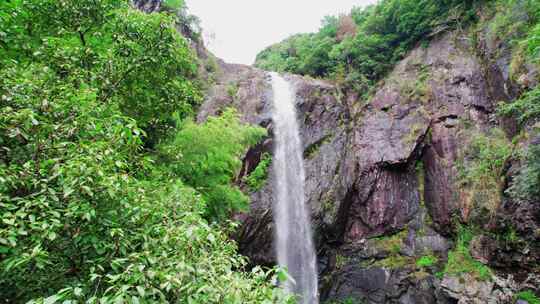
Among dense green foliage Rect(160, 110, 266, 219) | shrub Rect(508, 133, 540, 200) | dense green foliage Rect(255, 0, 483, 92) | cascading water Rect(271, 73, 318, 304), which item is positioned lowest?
cascading water Rect(271, 73, 318, 304)

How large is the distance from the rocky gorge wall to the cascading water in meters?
0.39

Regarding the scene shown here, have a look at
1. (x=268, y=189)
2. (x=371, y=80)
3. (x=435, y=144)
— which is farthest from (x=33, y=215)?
(x=371, y=80)

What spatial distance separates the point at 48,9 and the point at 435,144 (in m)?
13.1

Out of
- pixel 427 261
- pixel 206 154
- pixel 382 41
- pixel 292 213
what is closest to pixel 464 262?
pixel 427 261

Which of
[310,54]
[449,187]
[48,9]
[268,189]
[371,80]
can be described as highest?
[310,54]

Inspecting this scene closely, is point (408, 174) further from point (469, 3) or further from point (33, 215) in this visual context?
point (33, 215)

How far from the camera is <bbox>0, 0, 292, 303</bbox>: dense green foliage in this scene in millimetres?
2055

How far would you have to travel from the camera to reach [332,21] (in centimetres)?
2652

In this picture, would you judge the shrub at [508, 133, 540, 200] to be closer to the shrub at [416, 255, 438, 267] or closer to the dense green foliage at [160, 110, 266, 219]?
the shrub at [416, 255, 438, 267]

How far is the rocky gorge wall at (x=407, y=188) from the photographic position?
387 inches

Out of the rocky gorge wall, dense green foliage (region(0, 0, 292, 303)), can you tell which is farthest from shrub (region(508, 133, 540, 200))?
dense green foliage (region(0, 0, 292, 303))

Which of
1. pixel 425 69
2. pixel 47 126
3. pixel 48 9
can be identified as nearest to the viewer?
pixel 47 126

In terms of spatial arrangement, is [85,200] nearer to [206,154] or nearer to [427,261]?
[206,154]

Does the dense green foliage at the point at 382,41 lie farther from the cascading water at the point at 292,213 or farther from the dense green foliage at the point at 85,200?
the dense green foliage at the point at 85,200
